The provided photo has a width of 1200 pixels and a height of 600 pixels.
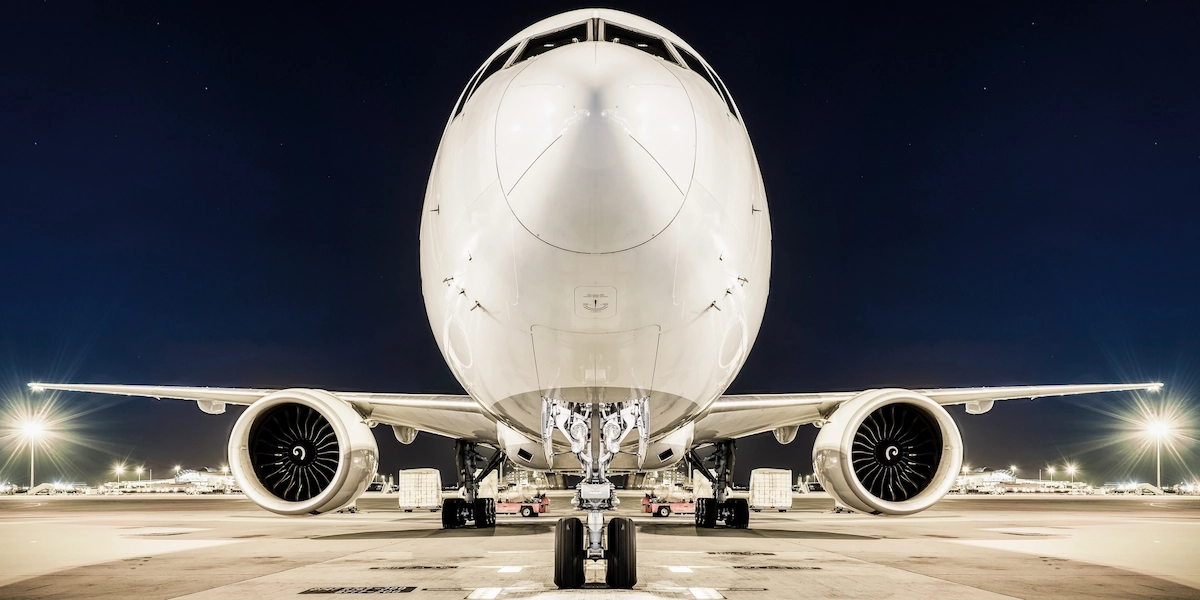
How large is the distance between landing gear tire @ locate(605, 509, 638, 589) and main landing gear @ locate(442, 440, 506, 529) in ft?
22.3

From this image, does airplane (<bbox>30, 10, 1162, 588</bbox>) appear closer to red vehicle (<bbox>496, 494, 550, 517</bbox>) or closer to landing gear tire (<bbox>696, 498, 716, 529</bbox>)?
landing gear tire (<bbox>696, 498, 716, 529</bbox>)

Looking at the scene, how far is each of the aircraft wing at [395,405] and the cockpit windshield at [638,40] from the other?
6.29m

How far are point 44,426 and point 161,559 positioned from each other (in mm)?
52658

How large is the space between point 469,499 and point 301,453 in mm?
5328

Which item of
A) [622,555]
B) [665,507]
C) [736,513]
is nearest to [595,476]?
[622,555]

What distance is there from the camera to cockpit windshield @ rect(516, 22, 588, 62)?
18.2 feet

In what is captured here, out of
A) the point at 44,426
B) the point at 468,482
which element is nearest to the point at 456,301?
the point at 468,482

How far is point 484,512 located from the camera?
16938 mm

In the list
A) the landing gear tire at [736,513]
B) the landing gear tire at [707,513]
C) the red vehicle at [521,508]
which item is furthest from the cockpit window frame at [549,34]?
the red vehicle at [521,508]

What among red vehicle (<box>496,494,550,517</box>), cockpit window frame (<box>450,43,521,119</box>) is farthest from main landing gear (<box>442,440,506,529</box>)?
red vehicle (<box>496,494,550,517</box>)

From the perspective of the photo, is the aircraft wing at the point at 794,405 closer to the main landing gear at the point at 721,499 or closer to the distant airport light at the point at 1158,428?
the main landing gear at the point at 721,499

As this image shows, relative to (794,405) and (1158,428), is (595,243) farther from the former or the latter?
(1158,428)

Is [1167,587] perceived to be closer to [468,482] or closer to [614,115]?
[614,115]

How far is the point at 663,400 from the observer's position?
6152mm
